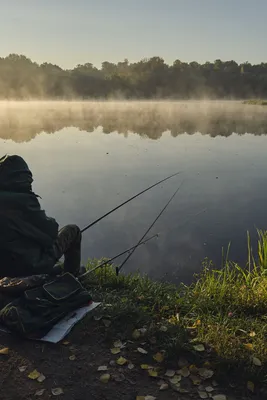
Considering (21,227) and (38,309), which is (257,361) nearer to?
(38,309)

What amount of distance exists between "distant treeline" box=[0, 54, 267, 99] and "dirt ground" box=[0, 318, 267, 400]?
346ft

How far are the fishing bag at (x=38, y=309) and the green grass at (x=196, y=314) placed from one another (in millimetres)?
585

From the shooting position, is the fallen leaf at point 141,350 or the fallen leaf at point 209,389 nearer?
the fallen leaf at point 209,389

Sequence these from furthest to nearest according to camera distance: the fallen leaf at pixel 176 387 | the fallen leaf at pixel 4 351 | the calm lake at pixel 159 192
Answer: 1. the calm lake at pixel 159 192
2. the fallen leaf at pixel 4 351
3. the fallen leaf at pixel 176 387

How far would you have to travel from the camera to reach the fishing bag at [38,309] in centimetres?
400

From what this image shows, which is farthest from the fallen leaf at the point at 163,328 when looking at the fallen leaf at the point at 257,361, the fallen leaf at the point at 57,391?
the fallen leaf at the point at 57,391

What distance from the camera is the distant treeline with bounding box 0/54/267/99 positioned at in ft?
348

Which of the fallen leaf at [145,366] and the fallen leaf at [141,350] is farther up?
the fallen leaf at [141,350]

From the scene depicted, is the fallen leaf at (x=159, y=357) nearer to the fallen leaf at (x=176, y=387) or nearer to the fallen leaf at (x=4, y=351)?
the fallen leaf at (x=176, y=387)

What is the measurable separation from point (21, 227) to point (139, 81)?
110108mm

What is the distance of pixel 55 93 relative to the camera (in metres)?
114

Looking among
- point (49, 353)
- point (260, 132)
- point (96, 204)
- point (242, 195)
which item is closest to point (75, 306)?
point (49, 353)

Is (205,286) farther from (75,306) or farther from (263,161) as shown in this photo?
(263,161)

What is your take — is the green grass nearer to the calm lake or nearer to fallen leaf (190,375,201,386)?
fallen leaf (190,375,201,386)
